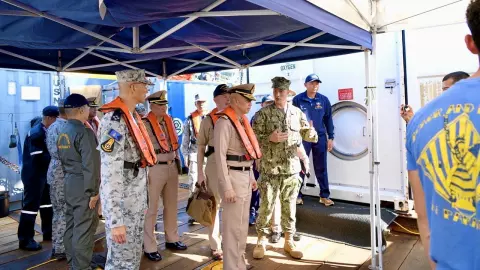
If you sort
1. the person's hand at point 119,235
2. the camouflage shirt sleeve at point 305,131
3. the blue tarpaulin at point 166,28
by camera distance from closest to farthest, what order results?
the person's hand at point 119,235, the blue tarpaulin at point 166,28, the camouflage shirt sleeve at point 305,131

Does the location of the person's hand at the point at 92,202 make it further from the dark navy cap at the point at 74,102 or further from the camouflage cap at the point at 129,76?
the camouflage cap at the point at 129,76

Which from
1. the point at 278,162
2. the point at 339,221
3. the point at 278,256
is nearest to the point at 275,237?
the point at 278,256

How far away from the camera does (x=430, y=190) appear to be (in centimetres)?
108

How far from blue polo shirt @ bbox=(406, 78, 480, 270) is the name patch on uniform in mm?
1800

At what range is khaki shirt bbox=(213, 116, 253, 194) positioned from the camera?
285cm

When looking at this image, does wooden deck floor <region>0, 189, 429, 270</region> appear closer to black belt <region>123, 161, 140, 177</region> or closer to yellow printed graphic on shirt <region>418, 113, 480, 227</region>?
black belt <region>123, 161, 140, 177</region>

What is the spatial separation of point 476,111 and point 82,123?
9.63 ft

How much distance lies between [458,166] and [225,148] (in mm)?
2066

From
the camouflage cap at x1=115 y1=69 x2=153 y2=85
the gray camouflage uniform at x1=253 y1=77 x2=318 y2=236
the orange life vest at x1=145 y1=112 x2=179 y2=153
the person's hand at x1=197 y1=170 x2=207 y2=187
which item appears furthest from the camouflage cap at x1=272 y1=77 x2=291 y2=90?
the camouflage cap at x1=115 y1=69 x2=153 y2=85

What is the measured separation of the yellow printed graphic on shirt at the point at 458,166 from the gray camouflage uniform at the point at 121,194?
185 centimetres

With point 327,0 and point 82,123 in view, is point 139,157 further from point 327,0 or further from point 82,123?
point 327,0

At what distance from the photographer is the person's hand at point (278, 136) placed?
11.7 feet

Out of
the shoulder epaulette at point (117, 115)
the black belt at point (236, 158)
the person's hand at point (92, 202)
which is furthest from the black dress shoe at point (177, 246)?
the shoulder epaulette at point (117, 115)

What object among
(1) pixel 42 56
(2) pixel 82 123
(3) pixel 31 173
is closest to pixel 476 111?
(2) pixel 82 123
